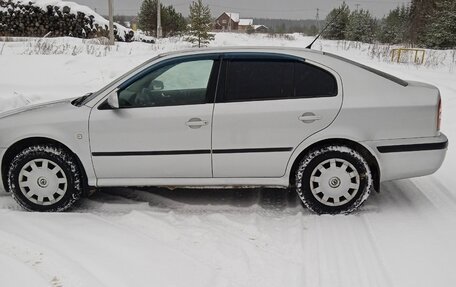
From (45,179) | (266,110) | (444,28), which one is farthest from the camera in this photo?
(444,28)

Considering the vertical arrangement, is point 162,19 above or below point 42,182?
above

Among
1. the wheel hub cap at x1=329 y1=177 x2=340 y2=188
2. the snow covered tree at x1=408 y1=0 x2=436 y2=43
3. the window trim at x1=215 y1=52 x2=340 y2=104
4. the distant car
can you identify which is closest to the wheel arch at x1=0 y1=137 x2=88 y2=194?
the distant car

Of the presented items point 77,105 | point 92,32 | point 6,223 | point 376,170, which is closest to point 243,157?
point 376,170

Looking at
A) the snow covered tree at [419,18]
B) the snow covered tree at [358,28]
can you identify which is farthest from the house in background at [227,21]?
the snow covered tree at [419,18]

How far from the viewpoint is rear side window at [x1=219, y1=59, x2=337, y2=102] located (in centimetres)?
415

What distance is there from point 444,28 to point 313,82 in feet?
108

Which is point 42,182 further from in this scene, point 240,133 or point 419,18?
point 419,18

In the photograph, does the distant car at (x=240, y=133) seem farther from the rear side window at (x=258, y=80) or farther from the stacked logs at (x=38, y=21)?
the stacked logs at (x=38, y=21)

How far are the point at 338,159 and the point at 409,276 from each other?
133 cm

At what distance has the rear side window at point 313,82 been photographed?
415 centimetres

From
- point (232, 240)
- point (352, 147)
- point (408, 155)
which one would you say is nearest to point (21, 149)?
point (232, 240)

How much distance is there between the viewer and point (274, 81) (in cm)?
419

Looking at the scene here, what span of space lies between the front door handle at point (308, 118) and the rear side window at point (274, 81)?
189 mm

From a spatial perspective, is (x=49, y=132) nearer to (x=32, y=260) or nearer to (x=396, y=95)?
(x=32, y=260)
